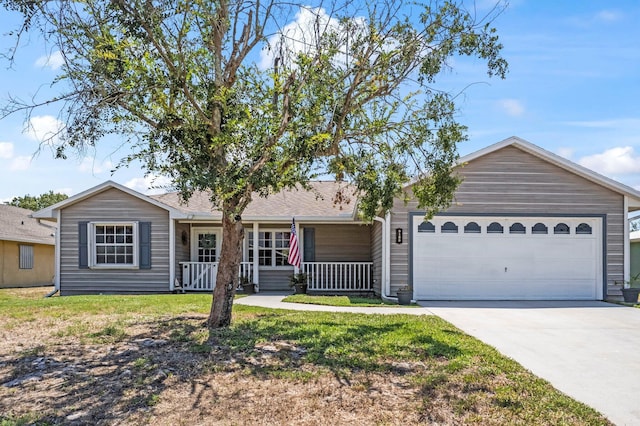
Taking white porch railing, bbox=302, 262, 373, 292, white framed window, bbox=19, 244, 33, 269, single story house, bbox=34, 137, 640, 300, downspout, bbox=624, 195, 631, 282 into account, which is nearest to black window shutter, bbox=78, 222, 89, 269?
white porch railing, bbox=302, 262, 373, 292

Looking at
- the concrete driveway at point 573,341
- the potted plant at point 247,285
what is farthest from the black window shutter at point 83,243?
the concrete driveway at point 573,341

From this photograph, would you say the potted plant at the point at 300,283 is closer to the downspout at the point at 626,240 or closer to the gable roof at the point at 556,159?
the gable roof at the point at 556,159

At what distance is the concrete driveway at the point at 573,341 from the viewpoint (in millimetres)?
5492

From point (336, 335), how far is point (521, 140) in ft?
28.0

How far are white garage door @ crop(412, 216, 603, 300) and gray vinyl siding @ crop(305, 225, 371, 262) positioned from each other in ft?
13.0

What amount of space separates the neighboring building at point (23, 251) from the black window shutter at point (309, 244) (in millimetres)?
10157

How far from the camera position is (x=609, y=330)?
9.18 m

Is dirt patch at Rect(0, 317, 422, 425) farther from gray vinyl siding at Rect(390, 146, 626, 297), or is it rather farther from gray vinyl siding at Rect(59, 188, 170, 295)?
gray vinyl siding at Rect(59, 188, 170, 295)

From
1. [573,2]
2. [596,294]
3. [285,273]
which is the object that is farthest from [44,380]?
[596,294]

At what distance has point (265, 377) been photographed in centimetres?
597

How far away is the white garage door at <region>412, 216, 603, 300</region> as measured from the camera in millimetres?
14086

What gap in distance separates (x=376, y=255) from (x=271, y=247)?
3790 mm

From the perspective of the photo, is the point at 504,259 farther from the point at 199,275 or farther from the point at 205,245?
the point at 205,245

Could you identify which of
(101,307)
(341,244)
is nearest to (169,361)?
(101,307)
